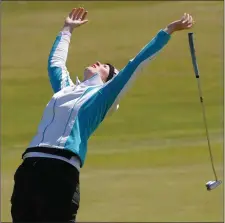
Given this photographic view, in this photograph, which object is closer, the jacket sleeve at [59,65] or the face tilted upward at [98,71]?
the face tilted upward at [98,71]

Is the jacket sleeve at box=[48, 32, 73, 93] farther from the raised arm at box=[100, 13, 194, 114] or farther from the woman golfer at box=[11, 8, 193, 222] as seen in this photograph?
the raised arm at box=[100, 13, 194, 114]

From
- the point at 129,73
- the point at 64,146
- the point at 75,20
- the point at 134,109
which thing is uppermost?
the point at 134,109

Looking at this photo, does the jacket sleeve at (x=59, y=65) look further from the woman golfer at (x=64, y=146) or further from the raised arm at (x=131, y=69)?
the raised arm at (x=131, y=69)

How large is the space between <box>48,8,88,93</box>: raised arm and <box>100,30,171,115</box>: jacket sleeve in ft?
1.57

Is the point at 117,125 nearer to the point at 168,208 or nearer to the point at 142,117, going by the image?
the point at 142,117

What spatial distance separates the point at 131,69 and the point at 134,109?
11.5m

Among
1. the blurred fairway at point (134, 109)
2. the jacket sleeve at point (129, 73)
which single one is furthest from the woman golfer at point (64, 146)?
the blurred fairway at point (134, 109)

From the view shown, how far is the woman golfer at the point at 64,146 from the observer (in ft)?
16.4

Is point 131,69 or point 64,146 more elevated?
point 131,69

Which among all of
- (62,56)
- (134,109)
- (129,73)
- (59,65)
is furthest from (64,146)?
(134,109)

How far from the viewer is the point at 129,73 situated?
17.1 feet

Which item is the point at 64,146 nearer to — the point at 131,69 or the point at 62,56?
the point at 131,69

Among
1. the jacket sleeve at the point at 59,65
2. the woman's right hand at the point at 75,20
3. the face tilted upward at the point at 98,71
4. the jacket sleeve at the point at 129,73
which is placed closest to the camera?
the jacket sleeve at the point at 129,73

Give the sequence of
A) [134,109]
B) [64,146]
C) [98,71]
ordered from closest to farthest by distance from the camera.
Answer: [64,146]
[98,71]
[134,109]
